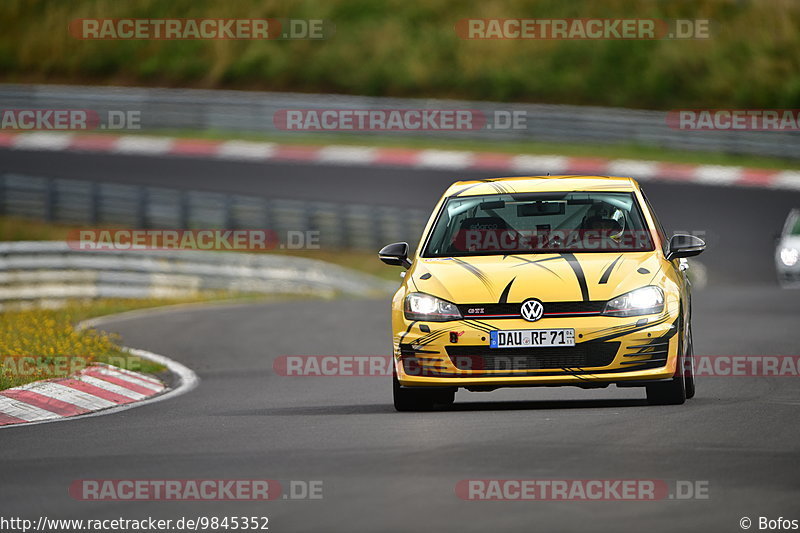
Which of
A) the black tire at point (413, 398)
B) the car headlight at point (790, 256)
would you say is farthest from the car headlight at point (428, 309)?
the car headlight at point (790, 256)

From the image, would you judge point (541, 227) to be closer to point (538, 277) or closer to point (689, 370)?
point (538, 277)

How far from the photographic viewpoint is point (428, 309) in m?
11.0

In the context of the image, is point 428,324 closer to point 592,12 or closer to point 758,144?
point 758,144

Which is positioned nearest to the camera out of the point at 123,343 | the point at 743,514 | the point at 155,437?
the point at 743,514

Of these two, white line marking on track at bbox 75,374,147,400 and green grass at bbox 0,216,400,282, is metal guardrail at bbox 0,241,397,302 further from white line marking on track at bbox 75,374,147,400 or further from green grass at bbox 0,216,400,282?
white line marking on track at bbox 75,374,147,400

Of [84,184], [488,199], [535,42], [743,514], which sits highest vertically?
[535,42]

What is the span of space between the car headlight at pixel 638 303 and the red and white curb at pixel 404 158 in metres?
24.8

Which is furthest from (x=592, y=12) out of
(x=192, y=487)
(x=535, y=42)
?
(x=192, y=487)

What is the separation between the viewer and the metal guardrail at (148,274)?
994 inches

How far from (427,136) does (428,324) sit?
30762mm

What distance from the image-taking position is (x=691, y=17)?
49219 mm

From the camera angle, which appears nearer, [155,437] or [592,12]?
[155,437]

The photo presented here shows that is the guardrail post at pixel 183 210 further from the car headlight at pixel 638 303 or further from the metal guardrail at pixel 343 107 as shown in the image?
the car headlight at pixel 638 303

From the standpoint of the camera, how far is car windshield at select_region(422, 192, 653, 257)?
37.8 feet
